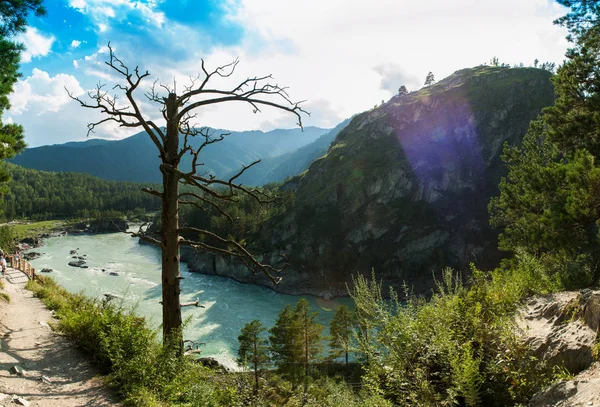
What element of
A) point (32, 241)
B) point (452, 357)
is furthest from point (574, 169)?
point (32, 241)

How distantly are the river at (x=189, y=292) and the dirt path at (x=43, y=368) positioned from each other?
792 inches

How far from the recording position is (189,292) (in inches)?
2136

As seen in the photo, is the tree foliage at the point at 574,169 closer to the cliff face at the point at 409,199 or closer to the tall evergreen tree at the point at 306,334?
the tall evergreen tree at the point at 306,334

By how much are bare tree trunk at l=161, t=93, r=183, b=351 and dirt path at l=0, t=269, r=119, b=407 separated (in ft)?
5.23

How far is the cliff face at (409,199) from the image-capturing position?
73194 millimetres

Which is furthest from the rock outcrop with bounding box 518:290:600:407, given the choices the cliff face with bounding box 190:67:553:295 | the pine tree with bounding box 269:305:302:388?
the cliff face with bounding box 190:67:553:295

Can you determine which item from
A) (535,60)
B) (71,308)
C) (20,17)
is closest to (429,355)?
(20,17)

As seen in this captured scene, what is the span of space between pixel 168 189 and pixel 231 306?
1799 inches

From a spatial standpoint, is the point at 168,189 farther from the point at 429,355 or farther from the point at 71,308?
the point at 71,308

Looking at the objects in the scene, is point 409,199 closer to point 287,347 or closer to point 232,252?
point 287,347

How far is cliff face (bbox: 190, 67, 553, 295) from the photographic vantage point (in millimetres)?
73194

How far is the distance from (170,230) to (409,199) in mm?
83206

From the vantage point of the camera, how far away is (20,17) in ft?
26.1

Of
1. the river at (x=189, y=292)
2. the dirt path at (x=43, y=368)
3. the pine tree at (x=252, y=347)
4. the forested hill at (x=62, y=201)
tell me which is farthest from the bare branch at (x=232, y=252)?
the forested hill at (x=62, y=201)
